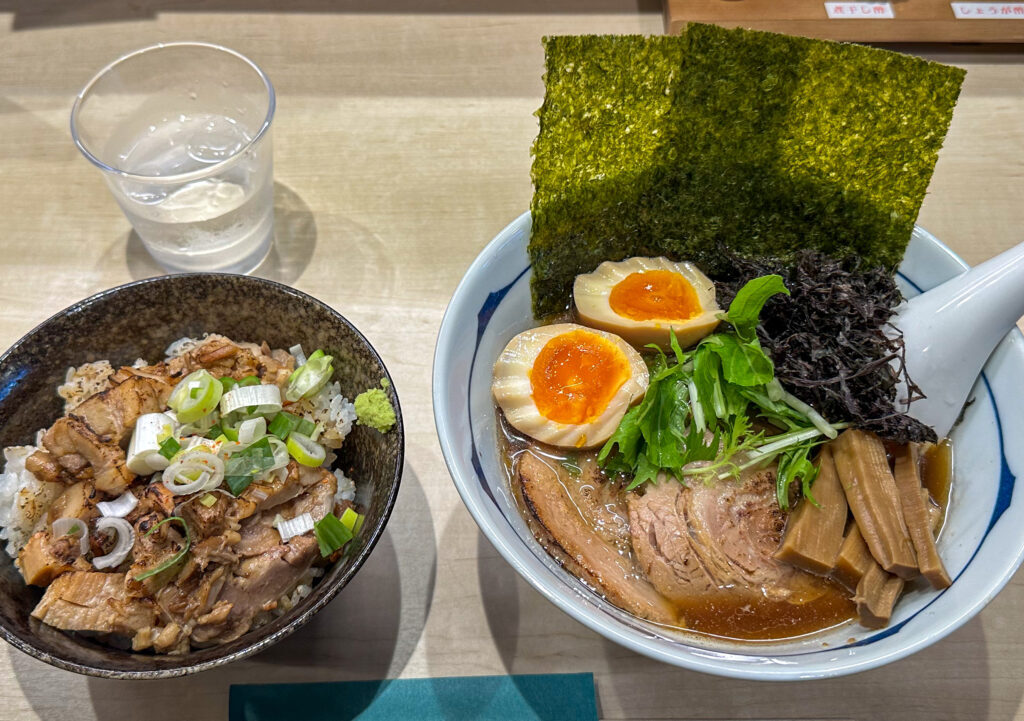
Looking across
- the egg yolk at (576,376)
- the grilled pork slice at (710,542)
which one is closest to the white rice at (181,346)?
the egg yolk at (576,376)

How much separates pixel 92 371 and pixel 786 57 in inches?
52.4

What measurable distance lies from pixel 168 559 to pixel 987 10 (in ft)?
8.35

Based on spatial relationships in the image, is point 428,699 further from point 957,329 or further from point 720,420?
point 957,329

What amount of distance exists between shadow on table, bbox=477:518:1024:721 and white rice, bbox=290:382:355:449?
44 centimetres

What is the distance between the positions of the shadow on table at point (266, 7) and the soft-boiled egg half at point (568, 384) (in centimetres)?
137

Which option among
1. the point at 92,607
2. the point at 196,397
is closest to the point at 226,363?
the point at 196,397

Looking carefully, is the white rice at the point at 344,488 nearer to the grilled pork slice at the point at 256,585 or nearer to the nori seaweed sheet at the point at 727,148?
the grilled pork slice at the point at 256,585

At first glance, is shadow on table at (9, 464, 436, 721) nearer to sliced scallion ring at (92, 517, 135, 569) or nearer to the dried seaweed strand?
sliced scallion ring at (92, 517, 135, 569)

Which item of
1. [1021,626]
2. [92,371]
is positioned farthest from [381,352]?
[1021,626]

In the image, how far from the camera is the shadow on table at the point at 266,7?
2.25 metres

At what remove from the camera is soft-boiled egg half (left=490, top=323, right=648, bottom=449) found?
4.40 ft

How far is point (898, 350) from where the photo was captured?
1.35m

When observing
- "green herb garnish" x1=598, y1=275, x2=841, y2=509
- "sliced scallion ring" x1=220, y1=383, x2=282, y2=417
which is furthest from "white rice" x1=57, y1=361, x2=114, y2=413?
"green herb garnish" x1=598, y1=275, x2=841, y2=509

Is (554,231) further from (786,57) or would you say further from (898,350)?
Answer: (898,350)
